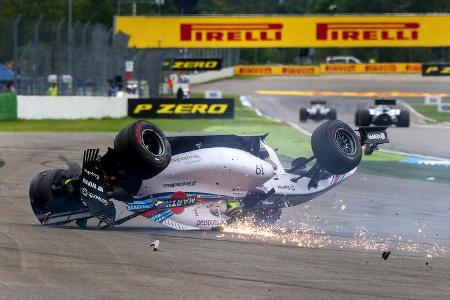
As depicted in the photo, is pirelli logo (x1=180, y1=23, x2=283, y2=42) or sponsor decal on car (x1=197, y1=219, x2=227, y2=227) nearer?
sponsor decal on car (x1=197, y1=219, x2=227, y2=227)

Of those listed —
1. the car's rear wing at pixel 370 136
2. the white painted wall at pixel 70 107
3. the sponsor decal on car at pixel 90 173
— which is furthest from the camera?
the white painted wall at pixel 70 107

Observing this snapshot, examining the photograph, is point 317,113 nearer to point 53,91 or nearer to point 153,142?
point 53,91

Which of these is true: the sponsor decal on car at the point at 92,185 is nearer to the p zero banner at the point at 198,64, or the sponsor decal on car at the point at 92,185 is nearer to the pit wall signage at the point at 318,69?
the p zero banner at the point at 198,64

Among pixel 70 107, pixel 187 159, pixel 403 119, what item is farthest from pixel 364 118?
pixel 187 159

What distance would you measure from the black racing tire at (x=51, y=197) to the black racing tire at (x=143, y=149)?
725mm

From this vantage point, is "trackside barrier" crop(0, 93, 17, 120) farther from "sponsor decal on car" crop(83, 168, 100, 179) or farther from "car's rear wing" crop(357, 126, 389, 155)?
"sponsor decal on car" crop(83, 168, 100, 179)

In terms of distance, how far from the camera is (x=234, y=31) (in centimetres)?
5444

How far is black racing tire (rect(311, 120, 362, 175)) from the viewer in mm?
11234

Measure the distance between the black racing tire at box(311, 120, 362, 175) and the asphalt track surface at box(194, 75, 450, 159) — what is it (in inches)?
665

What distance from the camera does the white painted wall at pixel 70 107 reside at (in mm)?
35438

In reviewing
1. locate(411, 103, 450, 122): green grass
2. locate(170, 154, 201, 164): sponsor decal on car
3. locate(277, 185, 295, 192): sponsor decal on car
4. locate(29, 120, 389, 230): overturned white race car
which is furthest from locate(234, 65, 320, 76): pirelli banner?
locate(170, 154, 201, 164): sponsor decal on car

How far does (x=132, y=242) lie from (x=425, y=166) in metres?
11.2

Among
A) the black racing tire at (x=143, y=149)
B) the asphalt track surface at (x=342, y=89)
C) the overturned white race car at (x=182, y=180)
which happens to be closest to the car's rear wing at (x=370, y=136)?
the overturned white race car at (x=182, y=180)

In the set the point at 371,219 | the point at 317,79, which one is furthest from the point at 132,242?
the point at 317,79
